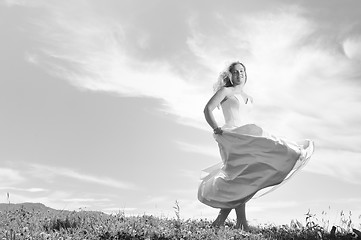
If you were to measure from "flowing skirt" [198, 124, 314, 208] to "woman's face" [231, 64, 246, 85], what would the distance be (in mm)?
1156

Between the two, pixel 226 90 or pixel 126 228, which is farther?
pixel 226 90

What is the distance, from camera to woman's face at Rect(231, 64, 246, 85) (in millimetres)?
12273

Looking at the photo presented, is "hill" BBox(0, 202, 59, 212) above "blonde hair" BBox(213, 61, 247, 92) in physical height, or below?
below

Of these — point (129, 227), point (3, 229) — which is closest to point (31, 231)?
point (3, 229)

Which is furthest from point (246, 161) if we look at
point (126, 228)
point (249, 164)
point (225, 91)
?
point (126, 228)

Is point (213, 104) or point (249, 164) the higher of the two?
point (213, 104)

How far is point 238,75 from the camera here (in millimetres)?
12289

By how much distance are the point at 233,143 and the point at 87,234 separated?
13.0ft

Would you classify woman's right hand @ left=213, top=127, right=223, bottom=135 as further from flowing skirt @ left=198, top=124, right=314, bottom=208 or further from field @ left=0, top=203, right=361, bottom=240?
field @ left=0, top=203, right=361, bottom=240

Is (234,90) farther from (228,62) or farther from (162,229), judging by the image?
(162,229)

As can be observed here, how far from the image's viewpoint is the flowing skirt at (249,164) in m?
11.3

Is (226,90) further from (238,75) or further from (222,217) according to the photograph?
(222,217)

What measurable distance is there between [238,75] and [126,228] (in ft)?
15.6

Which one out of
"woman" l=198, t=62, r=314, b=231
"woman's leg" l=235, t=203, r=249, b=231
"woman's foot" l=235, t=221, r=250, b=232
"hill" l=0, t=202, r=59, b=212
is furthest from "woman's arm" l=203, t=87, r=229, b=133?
"hill" l=0, t=202, r=59, b=212
